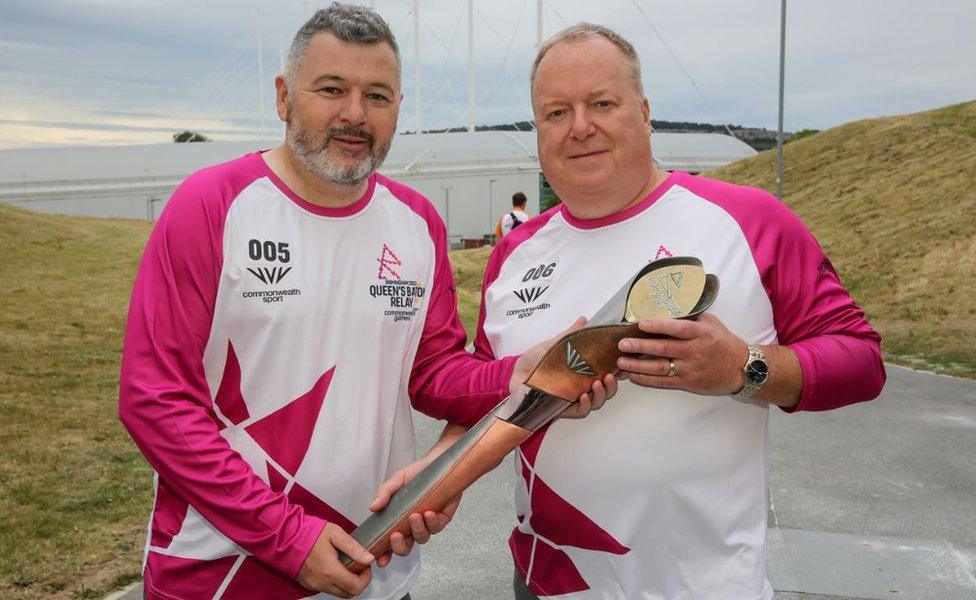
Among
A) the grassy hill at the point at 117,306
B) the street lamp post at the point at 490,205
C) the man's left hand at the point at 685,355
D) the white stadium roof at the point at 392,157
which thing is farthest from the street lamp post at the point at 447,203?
the man's left hand at the point at 685,355

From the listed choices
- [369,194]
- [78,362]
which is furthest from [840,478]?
[78,362]

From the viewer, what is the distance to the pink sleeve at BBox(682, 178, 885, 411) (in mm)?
2088

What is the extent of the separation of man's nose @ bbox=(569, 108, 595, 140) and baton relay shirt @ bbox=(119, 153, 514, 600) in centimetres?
58

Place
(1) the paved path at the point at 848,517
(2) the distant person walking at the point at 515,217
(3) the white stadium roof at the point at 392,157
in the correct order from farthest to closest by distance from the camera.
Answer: (3) the white stadium roof at the point at 392,157
(2) the distant person walking at the point at 515,217
(1) the paved path at the point at 848,517

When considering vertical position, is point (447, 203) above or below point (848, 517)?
above

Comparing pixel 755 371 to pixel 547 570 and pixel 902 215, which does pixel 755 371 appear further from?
pixel 902 215

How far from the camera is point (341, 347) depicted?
2.30m

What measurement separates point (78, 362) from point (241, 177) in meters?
10.1

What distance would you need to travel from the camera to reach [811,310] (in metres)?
2.19

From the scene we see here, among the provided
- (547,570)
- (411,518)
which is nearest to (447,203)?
(547,570)

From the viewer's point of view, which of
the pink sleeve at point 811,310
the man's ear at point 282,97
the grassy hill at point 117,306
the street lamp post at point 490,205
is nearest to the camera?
the pink sleeve at point 811,310

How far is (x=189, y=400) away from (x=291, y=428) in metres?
0.28

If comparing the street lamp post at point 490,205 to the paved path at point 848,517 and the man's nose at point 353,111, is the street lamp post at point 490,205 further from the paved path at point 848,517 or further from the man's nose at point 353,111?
the man's nose at point 353,111

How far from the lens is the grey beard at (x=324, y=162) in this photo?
233cm
